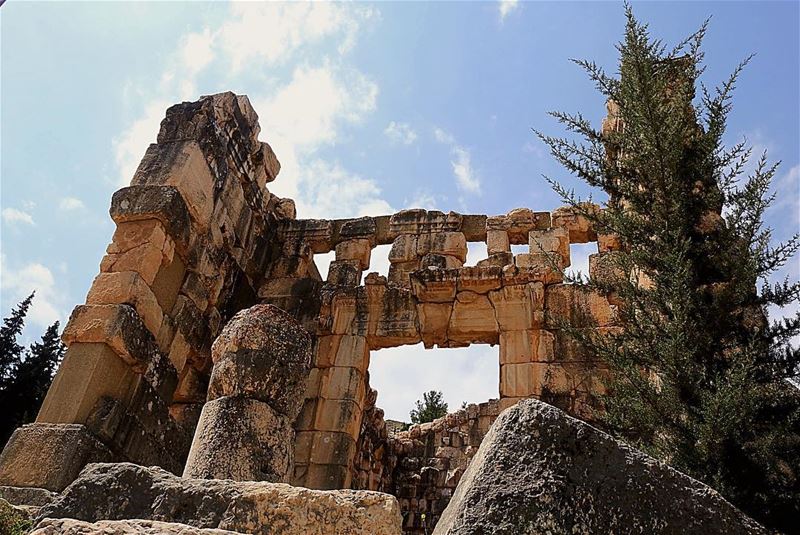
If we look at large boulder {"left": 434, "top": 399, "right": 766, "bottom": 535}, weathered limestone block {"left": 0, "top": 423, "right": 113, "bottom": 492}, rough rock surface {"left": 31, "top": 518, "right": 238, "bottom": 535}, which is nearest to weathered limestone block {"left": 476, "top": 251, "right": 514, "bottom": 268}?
weathered limestone block {"left": 0, "top": 423, "right": 113, "bottom": 492}

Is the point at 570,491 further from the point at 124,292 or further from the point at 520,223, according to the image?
the point at 520,223

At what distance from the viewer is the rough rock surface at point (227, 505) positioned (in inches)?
119

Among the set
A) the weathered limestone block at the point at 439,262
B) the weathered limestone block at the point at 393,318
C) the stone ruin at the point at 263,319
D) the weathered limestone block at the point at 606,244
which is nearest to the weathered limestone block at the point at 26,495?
the stone ruin at the point at 263,319

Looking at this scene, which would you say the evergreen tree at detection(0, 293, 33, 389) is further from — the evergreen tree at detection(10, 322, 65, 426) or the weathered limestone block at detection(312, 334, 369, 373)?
the weathered limestone block at detection(312, 334, 369, 373)

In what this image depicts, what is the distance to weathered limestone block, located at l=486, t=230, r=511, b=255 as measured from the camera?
10.3 meters

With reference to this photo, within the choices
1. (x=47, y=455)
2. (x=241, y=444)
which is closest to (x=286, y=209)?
(x=47, y=455)

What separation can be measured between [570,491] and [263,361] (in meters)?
3.72

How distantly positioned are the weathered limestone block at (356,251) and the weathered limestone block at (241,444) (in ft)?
18.5

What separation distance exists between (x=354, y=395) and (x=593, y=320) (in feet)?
11.7

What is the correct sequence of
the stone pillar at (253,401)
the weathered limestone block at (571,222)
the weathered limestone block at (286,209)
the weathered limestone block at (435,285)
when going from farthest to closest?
the weathered limestone block at (286,209)
the weathered limestone block at (571,222)
the weathered limestone block at (435,285)
the stone pillar at (253,401)

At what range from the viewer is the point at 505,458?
2.27m

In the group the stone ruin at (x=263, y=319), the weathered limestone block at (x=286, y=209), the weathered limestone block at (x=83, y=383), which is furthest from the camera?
the weathered limestone block at (x=286, y=209)

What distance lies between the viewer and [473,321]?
9.50 m

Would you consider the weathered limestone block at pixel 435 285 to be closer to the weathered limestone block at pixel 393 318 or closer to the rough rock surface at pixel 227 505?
the weathered limestone block at pixel 393 318
